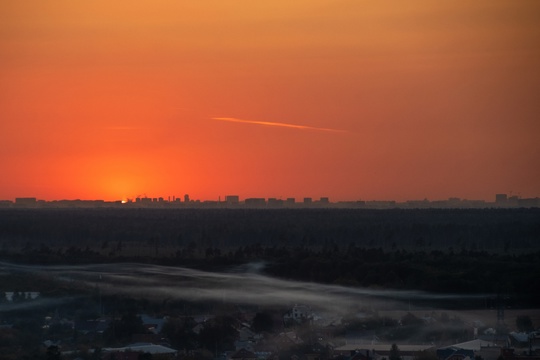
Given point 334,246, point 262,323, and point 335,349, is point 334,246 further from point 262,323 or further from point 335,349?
point 335,349

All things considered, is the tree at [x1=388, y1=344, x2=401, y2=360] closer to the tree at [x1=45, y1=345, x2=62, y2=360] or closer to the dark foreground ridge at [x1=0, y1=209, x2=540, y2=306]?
the tree at [x1=45, y1=345, x2=62, y2=360]

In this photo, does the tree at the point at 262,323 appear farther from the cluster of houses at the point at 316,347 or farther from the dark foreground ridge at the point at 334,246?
the dark foreground ridge at the point at 334,246

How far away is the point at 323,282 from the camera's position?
105 ft

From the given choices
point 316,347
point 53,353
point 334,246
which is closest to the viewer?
point 53,353

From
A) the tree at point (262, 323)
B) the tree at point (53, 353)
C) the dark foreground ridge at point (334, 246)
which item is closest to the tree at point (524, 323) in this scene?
the dark foreground ridge at point (334, 246)

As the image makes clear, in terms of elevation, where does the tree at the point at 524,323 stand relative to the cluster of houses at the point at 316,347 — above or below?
above

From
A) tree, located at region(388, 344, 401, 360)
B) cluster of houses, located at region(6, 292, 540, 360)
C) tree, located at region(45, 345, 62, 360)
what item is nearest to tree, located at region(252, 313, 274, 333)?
cluster of houses, located at region(6, 292, 540, 360)

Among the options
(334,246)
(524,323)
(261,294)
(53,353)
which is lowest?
(53,353)

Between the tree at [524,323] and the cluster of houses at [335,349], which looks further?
the tree at [524,323]

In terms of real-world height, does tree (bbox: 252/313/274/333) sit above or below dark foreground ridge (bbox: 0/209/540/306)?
below

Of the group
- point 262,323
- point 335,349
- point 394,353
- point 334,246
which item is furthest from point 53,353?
point 334,246

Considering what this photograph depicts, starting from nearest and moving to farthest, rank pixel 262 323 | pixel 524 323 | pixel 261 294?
pixel 524 323 → pixel 262 323 → pixel 261 294

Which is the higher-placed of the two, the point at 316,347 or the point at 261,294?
the point at 261,294

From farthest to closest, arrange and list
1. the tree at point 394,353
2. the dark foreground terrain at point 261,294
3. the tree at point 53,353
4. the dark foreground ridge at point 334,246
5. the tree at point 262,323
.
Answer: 1. the dark foreground ridge at point 334,246
2. the tree at point 262,323
3. the dark foreground terrain at point 261,294
4. the tree at point 53,353
5. the tree at point 394,353
